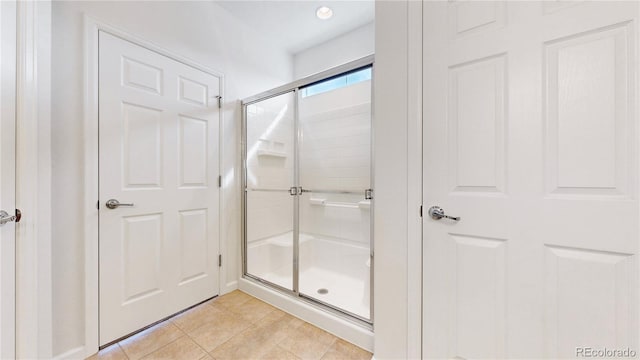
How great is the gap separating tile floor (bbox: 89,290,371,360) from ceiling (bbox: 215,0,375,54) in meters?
2.66

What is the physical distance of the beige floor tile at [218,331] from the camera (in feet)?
4.92

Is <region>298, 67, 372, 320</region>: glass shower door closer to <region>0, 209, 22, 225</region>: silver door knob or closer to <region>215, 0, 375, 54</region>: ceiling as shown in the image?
<region>215, 0, 375, 54</region>: ceiling

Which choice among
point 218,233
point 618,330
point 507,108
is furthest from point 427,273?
point 218,233

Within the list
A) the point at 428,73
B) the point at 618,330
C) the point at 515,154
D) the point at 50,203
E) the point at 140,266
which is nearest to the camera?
the point at 618,330

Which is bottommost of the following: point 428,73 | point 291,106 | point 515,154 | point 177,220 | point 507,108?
point 177,220

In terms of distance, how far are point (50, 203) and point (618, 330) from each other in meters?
2.54

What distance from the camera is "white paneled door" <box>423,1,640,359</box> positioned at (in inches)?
32.3

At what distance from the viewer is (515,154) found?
0.96 m

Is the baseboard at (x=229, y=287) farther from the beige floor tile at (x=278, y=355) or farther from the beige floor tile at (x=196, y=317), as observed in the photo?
the beige floor tile at (x=278, y=355)

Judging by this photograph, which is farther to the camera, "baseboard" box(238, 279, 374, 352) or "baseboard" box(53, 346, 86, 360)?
"baseboard" box(238, 279, 374, 352)

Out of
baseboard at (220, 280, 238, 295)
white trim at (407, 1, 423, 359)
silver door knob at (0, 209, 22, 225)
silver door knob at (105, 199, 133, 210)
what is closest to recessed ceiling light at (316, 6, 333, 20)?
white trim at (407, 1, 423, 359)

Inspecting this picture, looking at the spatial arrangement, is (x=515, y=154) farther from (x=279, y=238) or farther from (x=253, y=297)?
(x=253, y=297)

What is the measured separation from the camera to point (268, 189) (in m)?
2.32

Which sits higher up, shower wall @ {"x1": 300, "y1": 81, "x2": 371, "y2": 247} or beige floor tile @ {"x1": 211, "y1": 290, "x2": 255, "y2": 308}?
shower wall @ {"x1": 300, "y1": 81, "x2": 371, "y2": 247}
